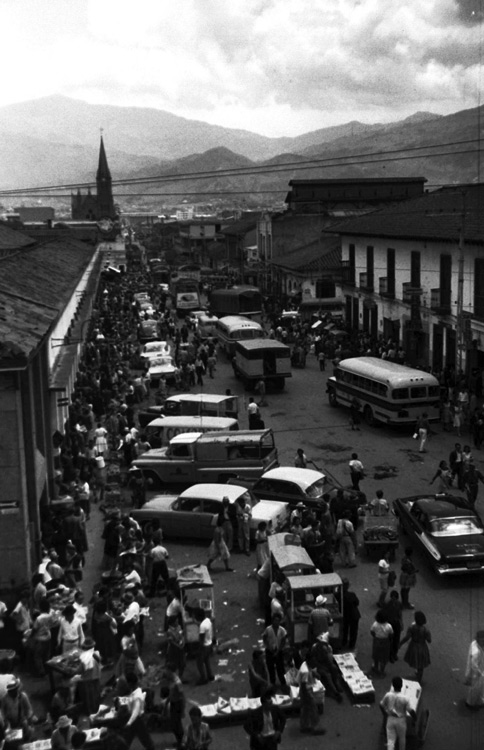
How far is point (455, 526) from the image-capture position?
1678 cm

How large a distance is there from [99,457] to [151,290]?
56113 millimetres

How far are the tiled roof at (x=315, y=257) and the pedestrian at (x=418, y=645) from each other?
47806mm

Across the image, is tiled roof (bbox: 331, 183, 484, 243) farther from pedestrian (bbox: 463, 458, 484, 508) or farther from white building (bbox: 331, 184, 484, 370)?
pedestrian (bbox: 463, 458, 484, 508)

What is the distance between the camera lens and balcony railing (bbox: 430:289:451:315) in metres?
36.8

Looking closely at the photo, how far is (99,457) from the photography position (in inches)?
936

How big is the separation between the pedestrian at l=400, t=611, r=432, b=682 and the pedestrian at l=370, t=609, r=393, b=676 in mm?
354

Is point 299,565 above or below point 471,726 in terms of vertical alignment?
above

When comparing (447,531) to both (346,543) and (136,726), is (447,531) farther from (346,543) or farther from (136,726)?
(136,726)

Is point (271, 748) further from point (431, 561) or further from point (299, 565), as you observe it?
point (431, 561)

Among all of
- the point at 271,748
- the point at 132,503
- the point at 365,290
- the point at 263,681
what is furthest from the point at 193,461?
the point at 365,290

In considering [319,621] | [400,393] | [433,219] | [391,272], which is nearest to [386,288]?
[391,272]

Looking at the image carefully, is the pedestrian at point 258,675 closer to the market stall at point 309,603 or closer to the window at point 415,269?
the market stall at point 309,603

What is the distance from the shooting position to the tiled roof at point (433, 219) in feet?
118

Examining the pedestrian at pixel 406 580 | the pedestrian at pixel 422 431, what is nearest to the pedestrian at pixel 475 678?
the pedestrian at pixel 406 580
